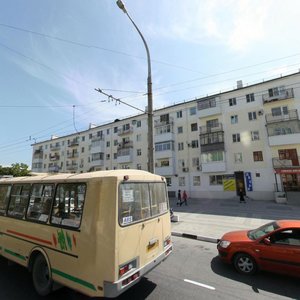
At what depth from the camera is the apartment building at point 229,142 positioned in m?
24.2

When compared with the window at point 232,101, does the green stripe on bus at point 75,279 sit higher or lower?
lower

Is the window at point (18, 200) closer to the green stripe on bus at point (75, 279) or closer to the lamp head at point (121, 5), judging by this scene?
the green stripe on bus at point (75, 279)

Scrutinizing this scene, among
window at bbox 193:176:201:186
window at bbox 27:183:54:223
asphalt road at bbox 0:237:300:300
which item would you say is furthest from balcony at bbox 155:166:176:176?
window at bbox 27:183:54:223

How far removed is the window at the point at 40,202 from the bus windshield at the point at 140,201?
5.94 feet

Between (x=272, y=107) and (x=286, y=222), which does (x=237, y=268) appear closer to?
(x=286, y=222)

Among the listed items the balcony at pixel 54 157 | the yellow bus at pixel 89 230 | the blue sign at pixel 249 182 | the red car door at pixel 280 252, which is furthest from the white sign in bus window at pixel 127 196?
the balcony at pixel 54 157

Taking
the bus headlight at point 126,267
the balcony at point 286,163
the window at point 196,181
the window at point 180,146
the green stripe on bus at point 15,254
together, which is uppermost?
the window at point 180,146

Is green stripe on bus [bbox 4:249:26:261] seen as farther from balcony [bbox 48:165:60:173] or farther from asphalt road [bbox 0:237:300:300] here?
balcony [bbox 48:165:60:173]

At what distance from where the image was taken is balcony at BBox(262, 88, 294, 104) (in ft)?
79.5

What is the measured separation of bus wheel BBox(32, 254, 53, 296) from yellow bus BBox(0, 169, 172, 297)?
0.02 m

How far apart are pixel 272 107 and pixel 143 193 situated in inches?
1018

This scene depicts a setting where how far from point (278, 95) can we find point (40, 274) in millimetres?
27928

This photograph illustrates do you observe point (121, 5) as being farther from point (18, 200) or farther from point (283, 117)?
point (283, 117)

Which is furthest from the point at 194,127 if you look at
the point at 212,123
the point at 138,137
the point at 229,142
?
the point at 138,137
